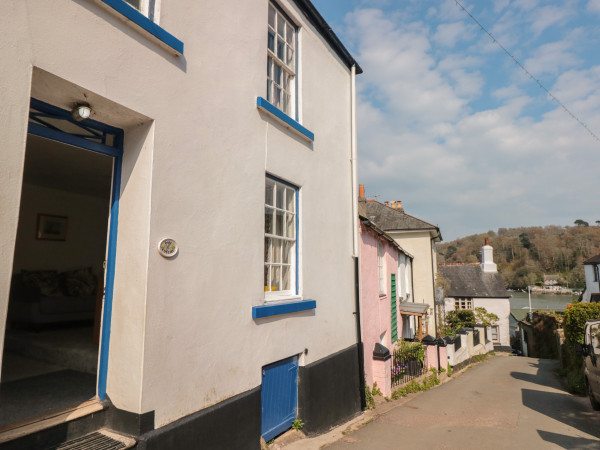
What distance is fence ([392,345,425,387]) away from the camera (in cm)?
1117

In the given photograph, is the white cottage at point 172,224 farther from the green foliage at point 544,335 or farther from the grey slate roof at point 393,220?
the green foliage at point 544,335

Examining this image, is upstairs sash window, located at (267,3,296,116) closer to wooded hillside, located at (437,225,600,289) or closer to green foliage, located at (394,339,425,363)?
green foliage, located at (394,339,425,363)

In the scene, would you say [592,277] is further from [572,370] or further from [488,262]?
[572,370]

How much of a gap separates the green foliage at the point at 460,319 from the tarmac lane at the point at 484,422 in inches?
744

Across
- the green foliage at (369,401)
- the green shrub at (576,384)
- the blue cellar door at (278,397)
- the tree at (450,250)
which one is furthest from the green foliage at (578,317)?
the tree at (450,250)

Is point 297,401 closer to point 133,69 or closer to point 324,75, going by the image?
point 133,69

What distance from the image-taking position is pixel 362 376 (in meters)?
7.78

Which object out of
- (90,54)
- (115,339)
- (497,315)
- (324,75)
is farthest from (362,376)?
(497,315)

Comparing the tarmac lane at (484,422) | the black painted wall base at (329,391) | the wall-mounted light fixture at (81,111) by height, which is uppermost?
the wall-mounted light fixture at (81,111)

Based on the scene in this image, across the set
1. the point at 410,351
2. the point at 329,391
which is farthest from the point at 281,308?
the point at 410,351

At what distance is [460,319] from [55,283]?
31.0 m

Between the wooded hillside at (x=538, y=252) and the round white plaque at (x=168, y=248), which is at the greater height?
the wooded hillside at (x=538, y=252)

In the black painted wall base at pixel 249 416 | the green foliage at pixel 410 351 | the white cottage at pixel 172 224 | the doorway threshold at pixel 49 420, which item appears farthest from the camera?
the green foliage at pixel 410 351

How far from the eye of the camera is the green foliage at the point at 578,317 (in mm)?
11312
